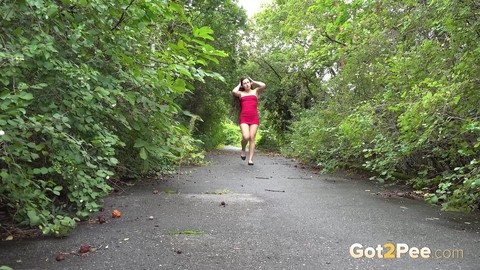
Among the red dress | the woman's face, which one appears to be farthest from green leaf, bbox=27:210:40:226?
the woman's face

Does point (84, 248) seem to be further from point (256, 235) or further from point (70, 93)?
point (256, 235)

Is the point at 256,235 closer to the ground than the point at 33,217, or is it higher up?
closer to the ground

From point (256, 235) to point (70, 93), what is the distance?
5.88 ft

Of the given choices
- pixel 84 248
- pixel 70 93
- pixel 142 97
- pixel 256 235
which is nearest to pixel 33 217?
pixel 84 248

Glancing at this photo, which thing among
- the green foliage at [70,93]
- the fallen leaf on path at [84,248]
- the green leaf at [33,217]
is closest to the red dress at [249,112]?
the green foliage at [70,93]

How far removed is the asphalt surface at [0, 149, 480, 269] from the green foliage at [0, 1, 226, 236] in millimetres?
274

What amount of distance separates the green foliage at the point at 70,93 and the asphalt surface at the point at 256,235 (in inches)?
10.8

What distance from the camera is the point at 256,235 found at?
3.19 metres

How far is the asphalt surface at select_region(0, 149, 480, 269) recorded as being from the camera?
2.59 metres

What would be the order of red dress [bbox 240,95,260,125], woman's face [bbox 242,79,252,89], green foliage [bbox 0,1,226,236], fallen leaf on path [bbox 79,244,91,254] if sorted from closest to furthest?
green foliage [bbox 0,1,226,236] → fallen leaf on path [bbox 79,244,91,254] → red dress [bbox 240,95,260,125] → woman's face [bbox 242,79,252,89]

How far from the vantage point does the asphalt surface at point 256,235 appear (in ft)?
8.51

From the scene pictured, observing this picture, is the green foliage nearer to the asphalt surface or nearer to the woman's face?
the asphalt surface

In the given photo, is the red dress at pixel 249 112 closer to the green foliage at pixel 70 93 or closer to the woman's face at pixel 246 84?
the woman's face at pixel 246 84

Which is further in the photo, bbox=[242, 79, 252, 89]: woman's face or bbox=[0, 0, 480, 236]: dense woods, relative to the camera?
bbox=[242, 79, 252, 89]: woman's face
